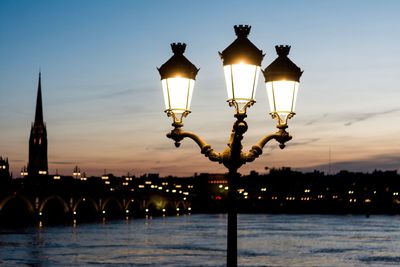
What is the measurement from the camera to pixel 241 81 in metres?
6.64

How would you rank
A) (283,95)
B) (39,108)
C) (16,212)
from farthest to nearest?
(39,108), (16,212), (283,95)

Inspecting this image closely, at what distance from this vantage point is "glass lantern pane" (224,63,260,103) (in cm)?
664

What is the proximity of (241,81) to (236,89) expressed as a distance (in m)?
0.08

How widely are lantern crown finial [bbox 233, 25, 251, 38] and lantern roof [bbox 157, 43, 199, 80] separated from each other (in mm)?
516

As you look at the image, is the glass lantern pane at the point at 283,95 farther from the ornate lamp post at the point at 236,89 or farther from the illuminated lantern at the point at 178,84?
the illuminated lantern at the point at 178,84

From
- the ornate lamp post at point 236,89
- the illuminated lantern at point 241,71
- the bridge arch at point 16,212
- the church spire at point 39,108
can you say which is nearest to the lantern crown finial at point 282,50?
the ornate lamp post at point 236,89

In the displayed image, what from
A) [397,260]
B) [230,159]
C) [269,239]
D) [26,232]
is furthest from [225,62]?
[26,232]

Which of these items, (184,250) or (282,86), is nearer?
(282,86)

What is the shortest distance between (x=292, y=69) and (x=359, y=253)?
190 feet

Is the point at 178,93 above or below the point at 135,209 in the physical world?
below

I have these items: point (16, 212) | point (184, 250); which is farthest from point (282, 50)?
point (16, 212)

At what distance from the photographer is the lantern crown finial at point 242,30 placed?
698 centimetres

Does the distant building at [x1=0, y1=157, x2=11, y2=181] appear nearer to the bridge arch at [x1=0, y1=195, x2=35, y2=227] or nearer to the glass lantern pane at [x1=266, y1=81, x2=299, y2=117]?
the bridge arch at [x1=0, y1=195, x2=35, y2=227]

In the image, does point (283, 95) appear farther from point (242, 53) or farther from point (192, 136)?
point (192, 136)
